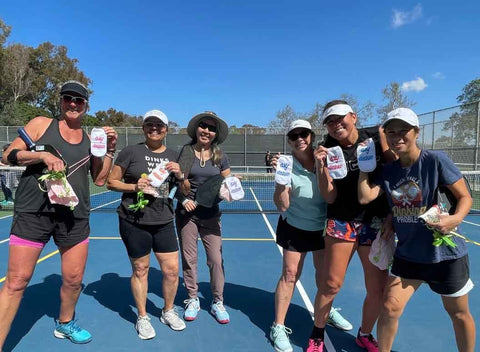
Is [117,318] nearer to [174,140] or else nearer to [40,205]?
[40,205]

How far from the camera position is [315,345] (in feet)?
9.32

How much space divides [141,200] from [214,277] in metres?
1.27

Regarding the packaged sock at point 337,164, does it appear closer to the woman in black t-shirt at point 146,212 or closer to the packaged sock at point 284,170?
the packaged sock at point 284,170

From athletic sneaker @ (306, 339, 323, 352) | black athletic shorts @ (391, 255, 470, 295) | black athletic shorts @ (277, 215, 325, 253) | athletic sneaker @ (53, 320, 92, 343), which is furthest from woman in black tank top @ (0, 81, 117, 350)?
black athletic shorts @ (391, 255, 470, 295)

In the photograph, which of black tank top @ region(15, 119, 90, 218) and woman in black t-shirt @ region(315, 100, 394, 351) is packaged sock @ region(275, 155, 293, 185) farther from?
black tank top @ region(15, 119, 90, 218)

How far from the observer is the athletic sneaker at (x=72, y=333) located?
3031mm

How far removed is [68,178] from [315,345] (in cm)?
264

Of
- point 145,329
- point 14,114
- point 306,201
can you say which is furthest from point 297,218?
point 14,114

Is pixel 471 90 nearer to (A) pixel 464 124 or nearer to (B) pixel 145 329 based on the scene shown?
(A) pixel 464 124

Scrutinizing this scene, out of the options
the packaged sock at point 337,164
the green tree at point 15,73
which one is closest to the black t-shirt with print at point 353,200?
the packaged sock at point 337,164

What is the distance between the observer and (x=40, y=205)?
2674 millimetres

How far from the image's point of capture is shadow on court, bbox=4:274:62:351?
3.13 metres

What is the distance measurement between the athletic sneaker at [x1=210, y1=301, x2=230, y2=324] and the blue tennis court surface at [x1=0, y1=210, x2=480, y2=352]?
0.21 feet

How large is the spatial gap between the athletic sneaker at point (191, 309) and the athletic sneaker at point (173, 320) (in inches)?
4.8
